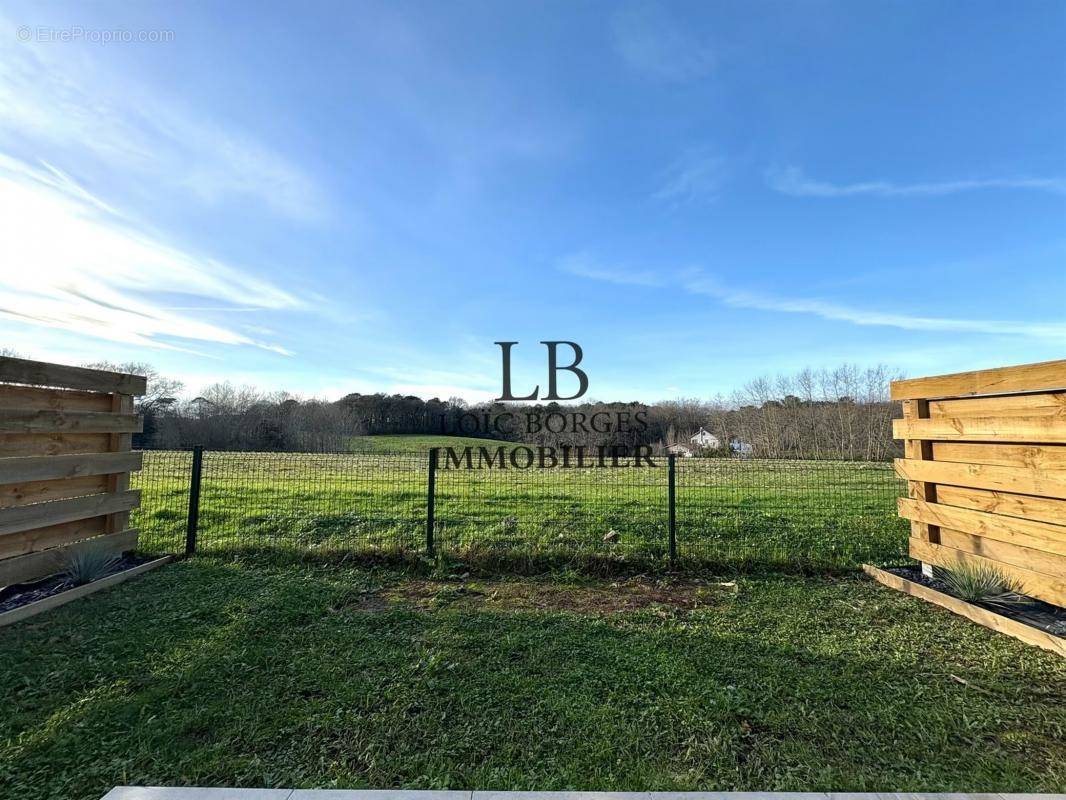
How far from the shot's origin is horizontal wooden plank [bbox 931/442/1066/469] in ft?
10.2

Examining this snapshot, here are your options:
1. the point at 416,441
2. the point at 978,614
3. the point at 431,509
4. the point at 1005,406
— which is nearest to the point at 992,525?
the point at 978,614

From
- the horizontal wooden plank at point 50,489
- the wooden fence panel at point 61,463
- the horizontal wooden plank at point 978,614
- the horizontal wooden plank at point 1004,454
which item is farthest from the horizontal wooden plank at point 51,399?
the horizontal wooden plank at point 1004,454

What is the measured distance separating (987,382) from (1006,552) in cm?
131

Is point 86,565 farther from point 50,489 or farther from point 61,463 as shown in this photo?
point 61,463

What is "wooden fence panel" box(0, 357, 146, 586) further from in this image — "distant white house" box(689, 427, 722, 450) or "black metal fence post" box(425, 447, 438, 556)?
"distant white house" box(689, 427, 722, 450)

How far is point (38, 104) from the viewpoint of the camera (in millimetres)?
4273

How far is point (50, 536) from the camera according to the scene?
3939 mm

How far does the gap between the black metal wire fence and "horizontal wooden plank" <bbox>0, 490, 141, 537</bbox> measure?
0.58 m

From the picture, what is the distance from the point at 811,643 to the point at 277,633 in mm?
3570

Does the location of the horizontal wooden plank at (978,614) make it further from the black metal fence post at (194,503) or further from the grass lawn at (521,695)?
the black metal fence post at (194,503)

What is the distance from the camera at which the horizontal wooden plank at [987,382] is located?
9.91 feet

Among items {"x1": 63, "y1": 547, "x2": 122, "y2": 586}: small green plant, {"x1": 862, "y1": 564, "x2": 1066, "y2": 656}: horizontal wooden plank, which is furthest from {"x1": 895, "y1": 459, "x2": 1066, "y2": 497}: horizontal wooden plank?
{"x1": 63, "y1": 547, "x2": 122, "y2": 586}: small green plant

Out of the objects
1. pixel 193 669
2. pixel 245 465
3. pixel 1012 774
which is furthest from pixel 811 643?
pixel 245 465

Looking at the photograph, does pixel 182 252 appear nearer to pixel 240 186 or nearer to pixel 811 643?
pixel 240 186
